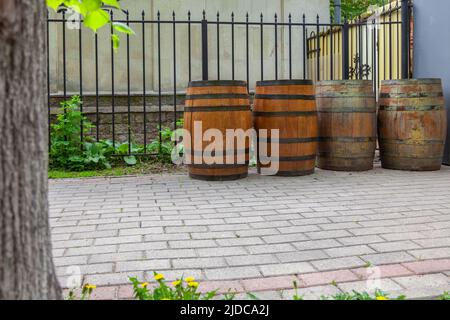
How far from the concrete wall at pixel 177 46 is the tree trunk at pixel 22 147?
748cm

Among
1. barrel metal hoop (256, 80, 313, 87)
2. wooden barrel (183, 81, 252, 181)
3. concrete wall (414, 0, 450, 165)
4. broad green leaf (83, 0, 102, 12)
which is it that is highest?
concrete wall (414, 0, 450, 165)

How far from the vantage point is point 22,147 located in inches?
45.5

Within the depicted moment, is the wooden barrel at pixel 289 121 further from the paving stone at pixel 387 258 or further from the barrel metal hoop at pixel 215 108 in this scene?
the paving stone at pixel 387 258

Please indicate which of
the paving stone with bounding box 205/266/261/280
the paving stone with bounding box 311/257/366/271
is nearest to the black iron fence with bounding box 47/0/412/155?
the paving stone with bounding box 311/257/366/271

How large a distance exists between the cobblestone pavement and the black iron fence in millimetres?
2905

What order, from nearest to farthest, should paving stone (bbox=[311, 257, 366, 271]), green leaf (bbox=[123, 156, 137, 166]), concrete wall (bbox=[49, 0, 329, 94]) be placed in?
paving stone (bbox=[311, 257, 366, 271]) → green leaf (bbox=[123, 156, 137, 166]) → concrete wall (bbox=[49, 0, 329, 94])

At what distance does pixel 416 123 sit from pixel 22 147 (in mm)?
4878

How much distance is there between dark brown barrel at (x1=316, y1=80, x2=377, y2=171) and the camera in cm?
525

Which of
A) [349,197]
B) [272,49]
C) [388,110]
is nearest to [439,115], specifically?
[388,110]

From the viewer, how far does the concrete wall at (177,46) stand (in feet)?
28.4

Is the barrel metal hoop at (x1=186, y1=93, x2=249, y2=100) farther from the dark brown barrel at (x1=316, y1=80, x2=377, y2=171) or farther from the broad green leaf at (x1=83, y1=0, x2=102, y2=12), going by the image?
the broad green leaf at (x1=83, y1=0, x2=102, y2=12)

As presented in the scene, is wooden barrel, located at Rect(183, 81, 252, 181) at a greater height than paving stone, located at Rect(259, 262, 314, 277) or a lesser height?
greater

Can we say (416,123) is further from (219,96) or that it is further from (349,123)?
(219,96)

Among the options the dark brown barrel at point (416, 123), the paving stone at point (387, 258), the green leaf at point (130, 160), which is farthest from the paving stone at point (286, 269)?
Answer: the green leaf at point (130, 160)
